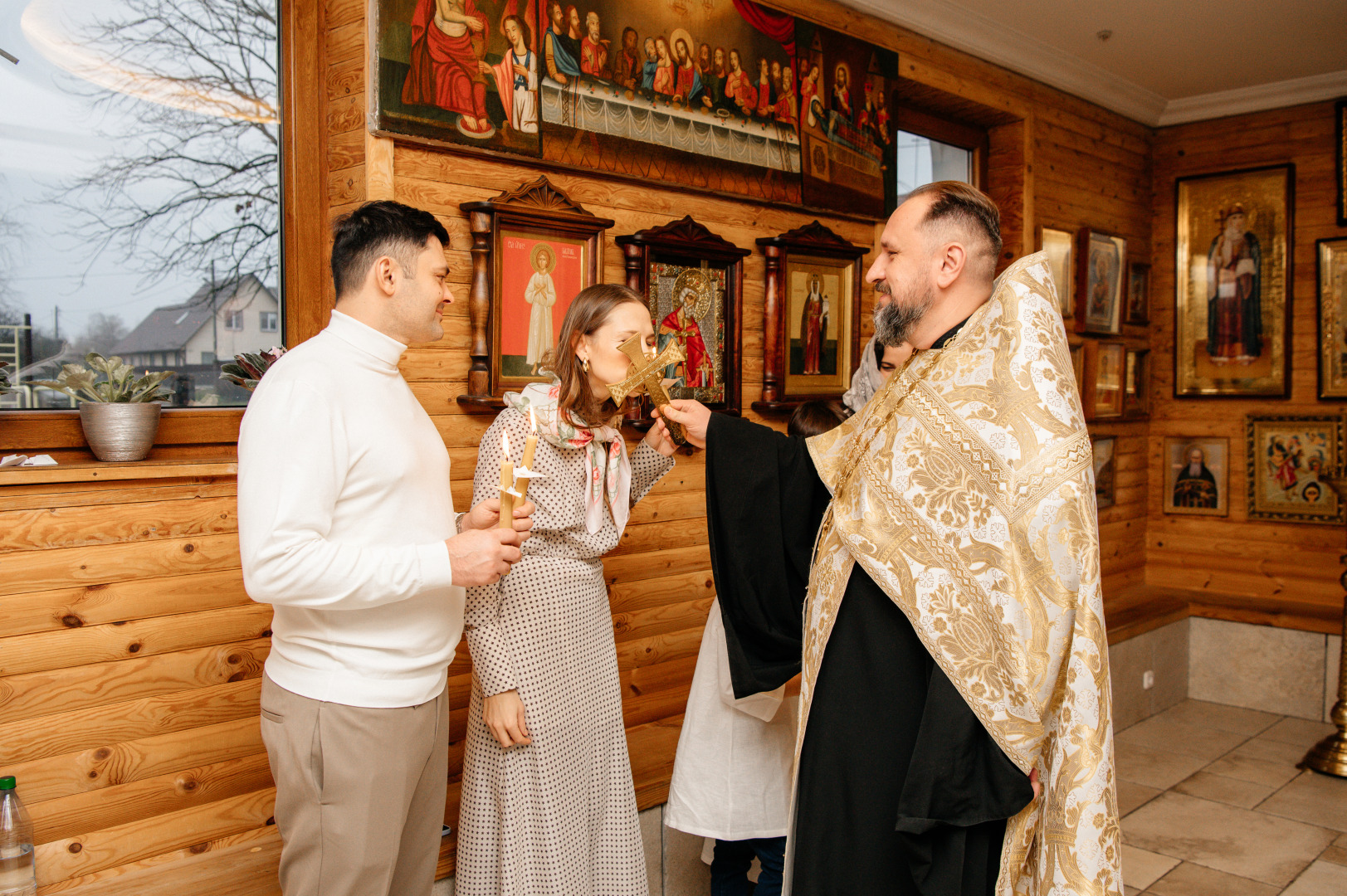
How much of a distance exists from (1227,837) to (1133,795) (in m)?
0.53

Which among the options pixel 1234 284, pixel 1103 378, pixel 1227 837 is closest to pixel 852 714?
pixel 1227 837

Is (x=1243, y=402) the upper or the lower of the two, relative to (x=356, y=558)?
upper

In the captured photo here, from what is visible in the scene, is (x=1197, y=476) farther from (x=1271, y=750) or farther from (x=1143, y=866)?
(x=1143, y=866)

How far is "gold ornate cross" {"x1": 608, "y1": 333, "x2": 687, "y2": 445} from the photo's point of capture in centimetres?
232

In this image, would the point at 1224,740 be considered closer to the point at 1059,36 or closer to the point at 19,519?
the point at 1059,36

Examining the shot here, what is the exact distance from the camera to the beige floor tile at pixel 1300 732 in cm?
585

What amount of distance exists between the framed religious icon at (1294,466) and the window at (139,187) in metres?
6.40

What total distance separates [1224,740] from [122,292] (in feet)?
20.3

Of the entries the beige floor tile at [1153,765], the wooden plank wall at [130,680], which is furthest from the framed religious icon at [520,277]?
the beige floor tile at [1153,765]

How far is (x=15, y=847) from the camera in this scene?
219 centimetres

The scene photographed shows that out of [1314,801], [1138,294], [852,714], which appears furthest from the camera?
[1138,294]

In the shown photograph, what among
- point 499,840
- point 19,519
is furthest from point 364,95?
point 499,840

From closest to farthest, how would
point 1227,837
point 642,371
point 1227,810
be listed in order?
1. point 642,371
2. point 1227,837
3. point 1227,810

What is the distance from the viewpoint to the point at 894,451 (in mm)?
2104
